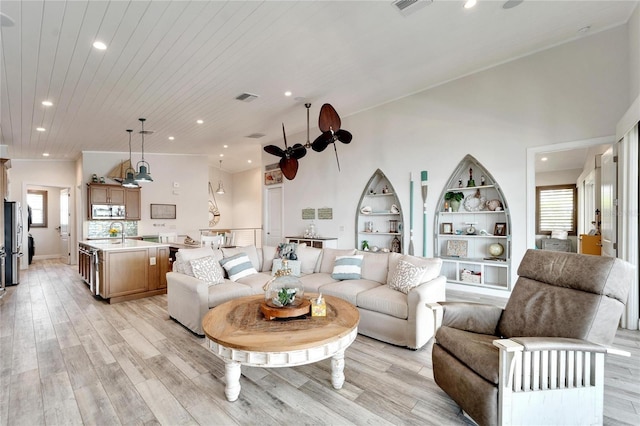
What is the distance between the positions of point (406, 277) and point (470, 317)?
1.01 meters

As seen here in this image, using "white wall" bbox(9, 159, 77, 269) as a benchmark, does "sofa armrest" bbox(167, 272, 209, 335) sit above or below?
below

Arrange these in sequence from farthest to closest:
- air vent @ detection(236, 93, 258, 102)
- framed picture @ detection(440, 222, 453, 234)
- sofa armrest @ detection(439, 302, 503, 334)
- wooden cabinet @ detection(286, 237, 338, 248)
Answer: wooden cabinet @ detection(286, 237, 338, 248), framed picture @ detection(440, 222, 453, 234), air vent @ detection(236, 93, 258, 102), sofa armrest @ detection(439, 302, 503, 334)

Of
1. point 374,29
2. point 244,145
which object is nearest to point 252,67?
point 374,29

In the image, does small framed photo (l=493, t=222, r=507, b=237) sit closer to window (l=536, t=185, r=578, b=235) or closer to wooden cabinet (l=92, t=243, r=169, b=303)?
window (l=536, t=185, r=578, b=235)

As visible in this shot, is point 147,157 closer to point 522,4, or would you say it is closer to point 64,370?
point 64,370

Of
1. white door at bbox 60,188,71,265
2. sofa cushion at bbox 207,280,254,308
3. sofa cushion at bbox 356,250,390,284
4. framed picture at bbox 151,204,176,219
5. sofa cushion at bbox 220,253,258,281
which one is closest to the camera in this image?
sofa cushion at bbox 207,280,254,308

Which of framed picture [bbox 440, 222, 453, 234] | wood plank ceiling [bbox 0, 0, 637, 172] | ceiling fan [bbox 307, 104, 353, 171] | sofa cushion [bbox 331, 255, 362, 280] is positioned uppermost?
wood plank ceiling [bbox 0, 0, 637, 172]

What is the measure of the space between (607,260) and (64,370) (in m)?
4.30

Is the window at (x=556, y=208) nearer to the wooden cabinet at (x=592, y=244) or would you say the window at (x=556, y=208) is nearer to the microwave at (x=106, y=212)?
the wooden cabinet at (x=592, y=244)

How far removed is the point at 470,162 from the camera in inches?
193

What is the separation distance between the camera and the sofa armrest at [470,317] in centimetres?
233

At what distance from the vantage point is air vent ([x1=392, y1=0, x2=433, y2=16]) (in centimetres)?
279

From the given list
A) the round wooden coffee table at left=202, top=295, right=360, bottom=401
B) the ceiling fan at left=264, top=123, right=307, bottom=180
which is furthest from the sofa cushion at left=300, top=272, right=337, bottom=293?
the ceiling fan at left=264, top=123, right=307, bottom=180

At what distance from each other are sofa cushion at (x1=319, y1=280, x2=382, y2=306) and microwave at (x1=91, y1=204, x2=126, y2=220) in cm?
697
